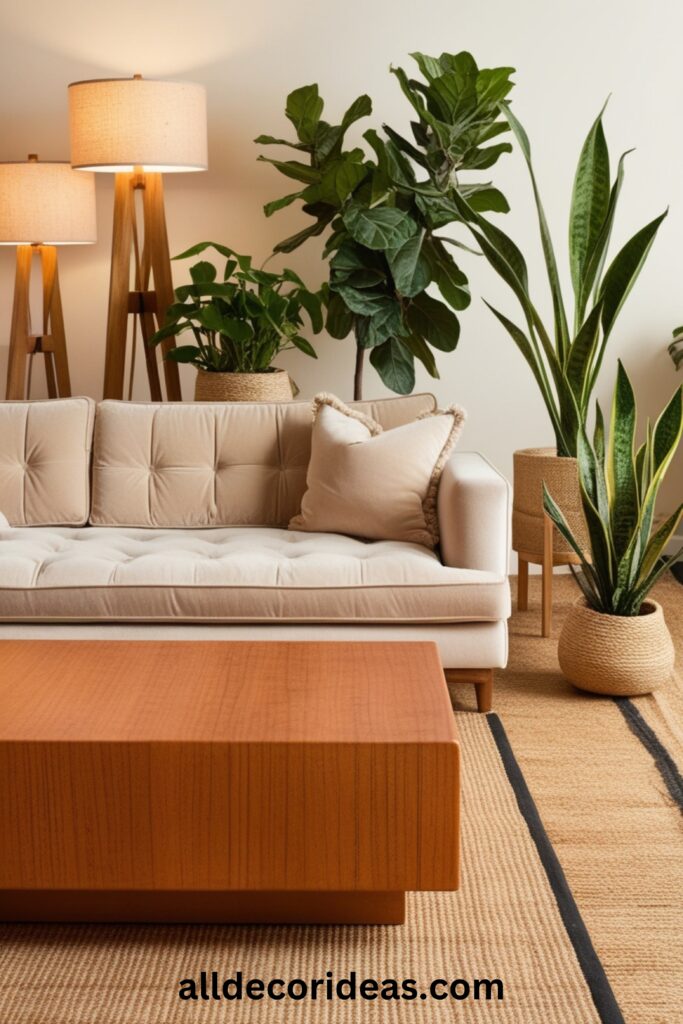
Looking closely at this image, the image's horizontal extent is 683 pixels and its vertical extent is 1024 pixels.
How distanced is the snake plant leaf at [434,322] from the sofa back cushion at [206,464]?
68cm

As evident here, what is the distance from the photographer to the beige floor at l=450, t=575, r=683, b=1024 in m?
1.84

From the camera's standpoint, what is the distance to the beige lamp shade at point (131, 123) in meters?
3.79

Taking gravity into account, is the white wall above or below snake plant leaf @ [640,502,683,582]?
above

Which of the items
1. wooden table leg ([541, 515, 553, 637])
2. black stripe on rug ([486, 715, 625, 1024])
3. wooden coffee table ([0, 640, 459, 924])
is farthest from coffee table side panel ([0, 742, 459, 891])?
wooden table leg ([541, 515, 553, 637])

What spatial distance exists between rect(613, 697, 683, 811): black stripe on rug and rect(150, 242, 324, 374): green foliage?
1661 millimetres

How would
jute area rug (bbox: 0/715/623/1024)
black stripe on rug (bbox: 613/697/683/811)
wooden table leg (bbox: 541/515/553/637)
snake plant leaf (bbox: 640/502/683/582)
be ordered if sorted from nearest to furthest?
1. jute area rug (bbox: 0/715/623/1024)
2. black stripe on rug (bbox: 613/697/683/811)
3. snake plant leaf (bbox: 640/502/683/582)
4. wooden table leg (bbox: 541/515/553/637)

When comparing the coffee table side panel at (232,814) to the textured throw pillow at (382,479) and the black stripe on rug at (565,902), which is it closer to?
the black stripe on rug at (565,902)

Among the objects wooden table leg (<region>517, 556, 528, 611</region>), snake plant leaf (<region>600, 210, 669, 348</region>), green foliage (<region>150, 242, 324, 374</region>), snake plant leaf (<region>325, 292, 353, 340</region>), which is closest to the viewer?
snake plant leaf (<region>600, 210, 669, 348</region>)

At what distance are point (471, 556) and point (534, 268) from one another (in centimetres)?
196

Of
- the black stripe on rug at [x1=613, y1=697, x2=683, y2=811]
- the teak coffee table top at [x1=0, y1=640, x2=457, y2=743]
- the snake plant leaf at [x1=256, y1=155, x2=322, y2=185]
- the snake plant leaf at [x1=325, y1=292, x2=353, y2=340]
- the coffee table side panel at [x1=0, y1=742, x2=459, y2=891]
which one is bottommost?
the black stripe on rug at [x1=613, y1=697, x2=683, y2=811]

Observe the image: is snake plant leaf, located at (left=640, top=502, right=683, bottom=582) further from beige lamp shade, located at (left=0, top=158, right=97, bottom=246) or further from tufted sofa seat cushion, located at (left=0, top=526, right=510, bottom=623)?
beige lamp shade, located at (left=0, top=158, right=97, bottom=246)

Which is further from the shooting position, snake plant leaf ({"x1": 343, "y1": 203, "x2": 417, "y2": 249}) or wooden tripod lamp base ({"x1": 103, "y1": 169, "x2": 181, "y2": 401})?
wooden tripod lamp base ({"x1": 103, "y1": 169, "x2": 181, "y2": 401})

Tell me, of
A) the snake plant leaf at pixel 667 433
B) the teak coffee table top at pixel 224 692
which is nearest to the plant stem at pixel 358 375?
the snake plant leaf at pixel 667 433

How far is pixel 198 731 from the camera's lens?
183cm
